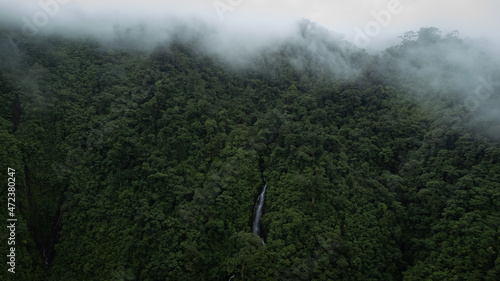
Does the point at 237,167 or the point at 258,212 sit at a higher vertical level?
the point at 237,167

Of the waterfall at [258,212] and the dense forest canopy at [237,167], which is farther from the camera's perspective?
the waterfall at [258,212]

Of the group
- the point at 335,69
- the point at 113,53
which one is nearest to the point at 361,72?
the point at 335,69

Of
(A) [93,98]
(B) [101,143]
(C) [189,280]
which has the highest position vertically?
(A) [93,98]

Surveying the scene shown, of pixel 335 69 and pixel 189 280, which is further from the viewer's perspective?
pixel 335 69

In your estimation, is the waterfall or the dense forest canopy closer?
the dense forest canopy

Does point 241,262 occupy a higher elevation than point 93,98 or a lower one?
lower

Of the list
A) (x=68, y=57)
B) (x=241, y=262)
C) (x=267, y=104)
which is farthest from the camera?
(x=267, y=104)

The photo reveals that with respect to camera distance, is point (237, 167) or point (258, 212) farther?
point (237, 167)

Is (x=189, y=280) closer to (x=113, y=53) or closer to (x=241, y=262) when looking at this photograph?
(x=241, y=262)
